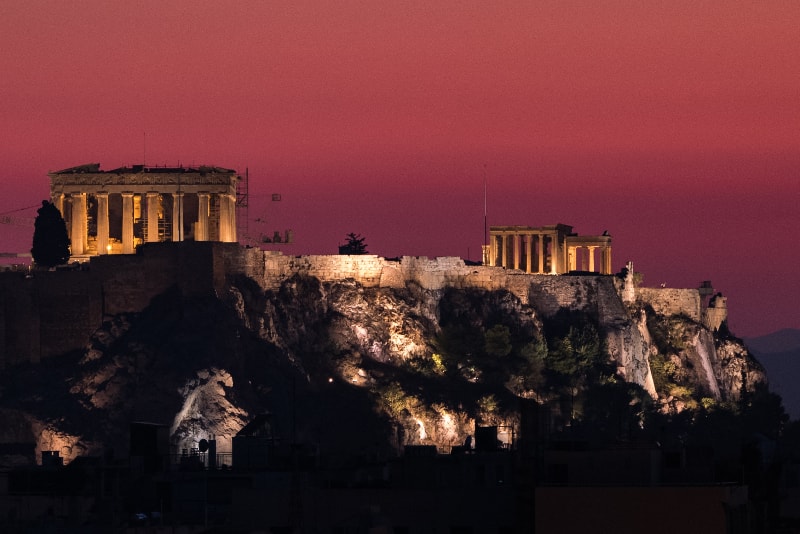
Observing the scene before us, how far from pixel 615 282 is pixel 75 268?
3242 centimetres

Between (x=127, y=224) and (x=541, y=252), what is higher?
(x=541, y=252)

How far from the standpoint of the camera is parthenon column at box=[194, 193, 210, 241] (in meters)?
162

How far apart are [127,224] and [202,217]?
12.5ft

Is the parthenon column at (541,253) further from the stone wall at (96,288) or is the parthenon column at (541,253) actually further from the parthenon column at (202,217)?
the stone wall at (96,288)

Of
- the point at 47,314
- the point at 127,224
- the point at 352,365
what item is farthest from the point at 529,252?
the point at 47,314

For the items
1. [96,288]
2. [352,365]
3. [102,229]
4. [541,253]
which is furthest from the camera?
[541,253]

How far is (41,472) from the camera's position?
301 ft

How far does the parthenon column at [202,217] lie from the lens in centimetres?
16150

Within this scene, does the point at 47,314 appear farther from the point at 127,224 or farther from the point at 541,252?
the point at 541,252

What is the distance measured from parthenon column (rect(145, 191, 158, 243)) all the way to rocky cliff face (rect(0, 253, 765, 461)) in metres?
11.6

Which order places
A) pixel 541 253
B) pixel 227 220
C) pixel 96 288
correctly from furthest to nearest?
pixel 541 253 → pixel 227 220 → pixel 96 288

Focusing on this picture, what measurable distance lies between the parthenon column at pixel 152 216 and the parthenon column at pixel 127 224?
1010 millimetres

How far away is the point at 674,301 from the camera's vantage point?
175 meters

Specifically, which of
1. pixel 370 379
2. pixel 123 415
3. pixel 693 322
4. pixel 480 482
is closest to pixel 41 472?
pixel 480 482
